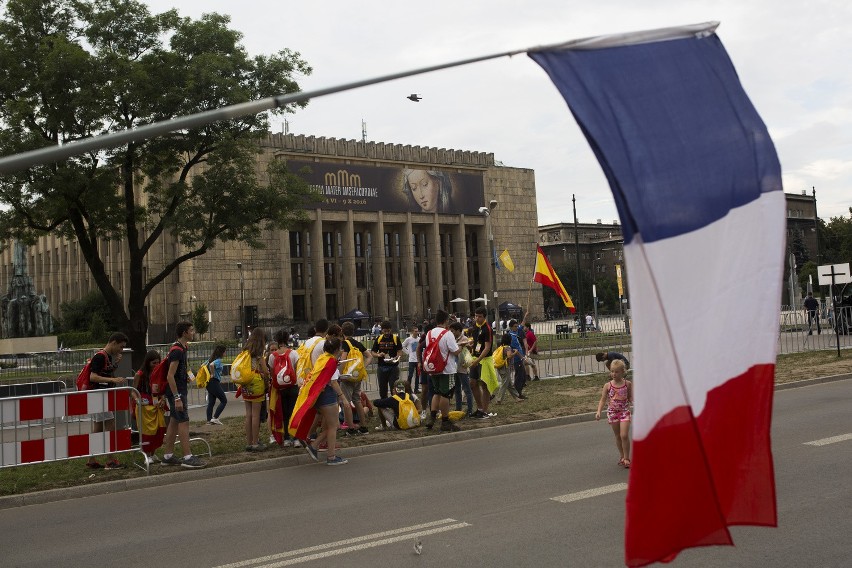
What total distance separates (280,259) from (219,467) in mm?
65244

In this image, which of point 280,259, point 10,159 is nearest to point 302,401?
point 10,159

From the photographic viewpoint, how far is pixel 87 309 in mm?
74312

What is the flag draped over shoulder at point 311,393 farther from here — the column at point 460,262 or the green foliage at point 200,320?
the column at point 460,262

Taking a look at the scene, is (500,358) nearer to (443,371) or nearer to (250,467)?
(443,371)

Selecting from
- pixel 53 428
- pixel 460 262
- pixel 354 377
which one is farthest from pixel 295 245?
pixel 53 428

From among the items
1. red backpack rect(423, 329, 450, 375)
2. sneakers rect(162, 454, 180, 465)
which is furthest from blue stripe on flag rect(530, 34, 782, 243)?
red backpack rect(423, 329, 450, 375)

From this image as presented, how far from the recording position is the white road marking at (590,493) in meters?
8.84

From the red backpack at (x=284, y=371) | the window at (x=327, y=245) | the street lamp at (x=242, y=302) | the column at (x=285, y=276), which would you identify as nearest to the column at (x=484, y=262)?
the window at (x=327, y=245)

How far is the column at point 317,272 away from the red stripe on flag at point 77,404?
69.1m

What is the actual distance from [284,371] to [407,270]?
74.2 metres

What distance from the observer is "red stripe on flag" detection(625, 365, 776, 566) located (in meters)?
3.50

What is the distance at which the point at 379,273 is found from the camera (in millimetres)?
85500

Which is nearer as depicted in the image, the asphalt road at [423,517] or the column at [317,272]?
the asphalt road at [423,517]

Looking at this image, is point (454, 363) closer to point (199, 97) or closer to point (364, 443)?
point (364, 443)
